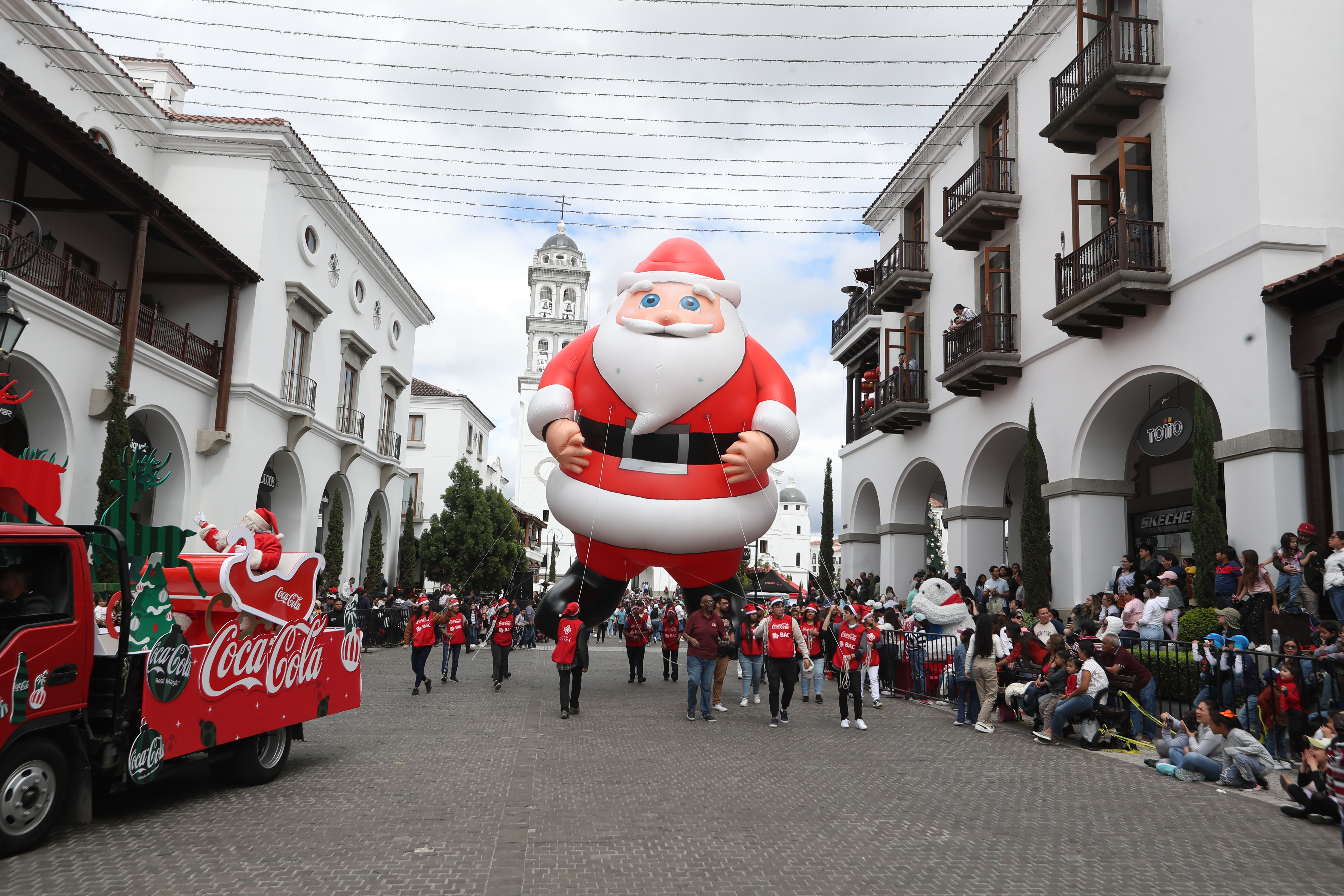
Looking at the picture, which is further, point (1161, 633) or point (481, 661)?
point (481, 661)

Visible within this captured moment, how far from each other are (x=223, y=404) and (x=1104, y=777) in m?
19.7

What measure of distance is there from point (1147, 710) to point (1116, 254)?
24.9 ft

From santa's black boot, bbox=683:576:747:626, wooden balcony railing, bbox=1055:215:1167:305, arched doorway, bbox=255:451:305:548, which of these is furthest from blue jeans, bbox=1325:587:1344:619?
arched doorway, bbox=255:451:305:548

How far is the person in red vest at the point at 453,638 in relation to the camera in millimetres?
15891

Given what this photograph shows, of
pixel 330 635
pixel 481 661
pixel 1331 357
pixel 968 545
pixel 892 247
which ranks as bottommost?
pixel 481 661

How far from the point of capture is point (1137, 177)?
15.8 metres

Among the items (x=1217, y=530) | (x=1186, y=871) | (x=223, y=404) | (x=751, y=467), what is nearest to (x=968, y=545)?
(x=1217, y=530)

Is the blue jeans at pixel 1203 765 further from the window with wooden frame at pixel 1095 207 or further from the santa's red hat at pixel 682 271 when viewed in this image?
the window with wooden frame at pixel 1095 207

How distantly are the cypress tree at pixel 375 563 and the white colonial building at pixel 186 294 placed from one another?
42cm

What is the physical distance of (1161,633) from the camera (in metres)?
12.4

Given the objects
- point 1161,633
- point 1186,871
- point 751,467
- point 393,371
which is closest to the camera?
point 1186,871

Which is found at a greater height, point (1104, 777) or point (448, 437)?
point (448, 437)

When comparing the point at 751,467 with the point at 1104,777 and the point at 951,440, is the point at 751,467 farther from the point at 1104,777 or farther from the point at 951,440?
the point at 951,440

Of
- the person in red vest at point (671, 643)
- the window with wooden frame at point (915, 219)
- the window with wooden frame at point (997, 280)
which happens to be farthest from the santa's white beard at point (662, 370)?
the window with wooden frame at point (915, 219)
